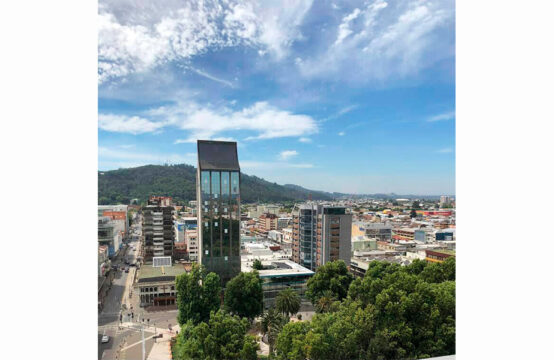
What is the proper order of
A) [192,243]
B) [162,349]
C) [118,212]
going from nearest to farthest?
[162,349], [118,212], [192,243]

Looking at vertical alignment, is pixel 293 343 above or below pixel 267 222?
below

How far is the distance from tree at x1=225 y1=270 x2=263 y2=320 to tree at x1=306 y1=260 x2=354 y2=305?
1065 millimetres

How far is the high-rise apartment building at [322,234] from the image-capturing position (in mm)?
6801

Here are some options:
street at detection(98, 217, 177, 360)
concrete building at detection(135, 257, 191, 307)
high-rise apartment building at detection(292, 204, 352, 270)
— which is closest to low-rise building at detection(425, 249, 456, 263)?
high-rise apartment building at detection(292, 204, 352, 270)

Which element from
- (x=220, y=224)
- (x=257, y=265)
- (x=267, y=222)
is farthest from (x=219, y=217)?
(x=267, y=222)

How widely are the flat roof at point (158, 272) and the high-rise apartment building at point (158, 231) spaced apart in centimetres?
74

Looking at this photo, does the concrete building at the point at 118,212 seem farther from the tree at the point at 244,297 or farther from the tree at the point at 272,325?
the tree at the point at 272,325

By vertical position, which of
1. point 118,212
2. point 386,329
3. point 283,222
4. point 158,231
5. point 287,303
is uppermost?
point 118,212

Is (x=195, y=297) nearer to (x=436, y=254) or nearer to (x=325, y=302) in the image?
(x=325, y=302)

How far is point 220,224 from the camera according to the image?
566 cm

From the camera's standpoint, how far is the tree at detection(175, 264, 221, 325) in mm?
4902

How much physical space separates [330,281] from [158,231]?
416 cm
